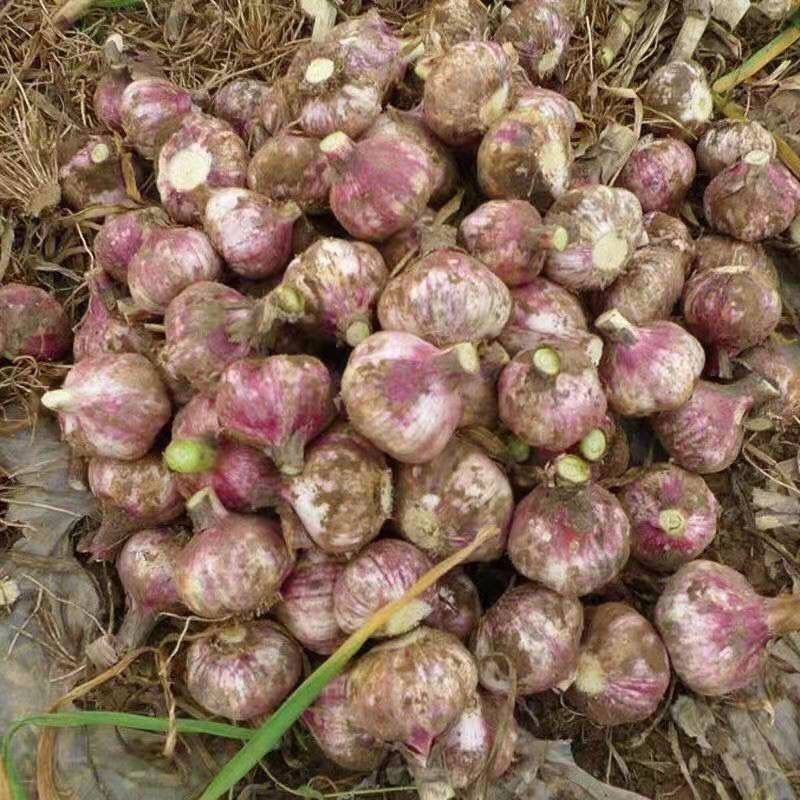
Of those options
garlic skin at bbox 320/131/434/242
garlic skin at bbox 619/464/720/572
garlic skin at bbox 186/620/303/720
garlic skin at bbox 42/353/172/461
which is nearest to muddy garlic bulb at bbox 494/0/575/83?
garlic skin at bbox 320/131/434/242

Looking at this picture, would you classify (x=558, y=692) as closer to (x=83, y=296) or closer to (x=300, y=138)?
(x=300, y=138)

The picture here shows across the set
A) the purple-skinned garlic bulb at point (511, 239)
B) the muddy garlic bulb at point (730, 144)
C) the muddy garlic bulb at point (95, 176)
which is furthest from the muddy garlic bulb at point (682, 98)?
the muddy garlic bulb at point (95, 176)

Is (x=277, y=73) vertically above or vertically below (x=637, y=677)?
above

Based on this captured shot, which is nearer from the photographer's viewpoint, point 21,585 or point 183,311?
point 183,311

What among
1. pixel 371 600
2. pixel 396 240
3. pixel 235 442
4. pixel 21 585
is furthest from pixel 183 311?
pixel 21 585

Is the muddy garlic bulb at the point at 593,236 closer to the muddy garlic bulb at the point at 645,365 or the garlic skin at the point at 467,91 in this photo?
the muddy garlic bulb at the point at 645,365

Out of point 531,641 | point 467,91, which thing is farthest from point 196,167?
point 531,641
